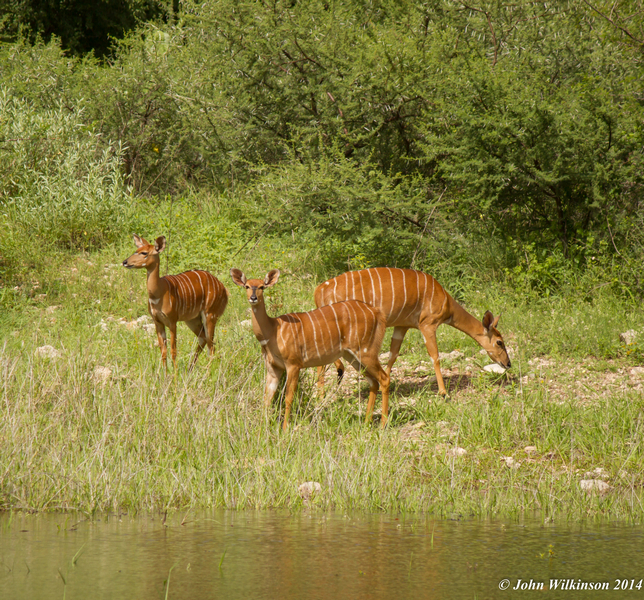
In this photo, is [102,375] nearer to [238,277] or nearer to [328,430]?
[238,277]

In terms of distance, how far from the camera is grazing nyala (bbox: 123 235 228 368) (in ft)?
24.9

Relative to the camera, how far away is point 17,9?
1977cm

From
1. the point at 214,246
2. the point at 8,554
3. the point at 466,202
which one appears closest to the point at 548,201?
the point at 466,202

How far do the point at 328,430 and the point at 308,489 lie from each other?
117cm

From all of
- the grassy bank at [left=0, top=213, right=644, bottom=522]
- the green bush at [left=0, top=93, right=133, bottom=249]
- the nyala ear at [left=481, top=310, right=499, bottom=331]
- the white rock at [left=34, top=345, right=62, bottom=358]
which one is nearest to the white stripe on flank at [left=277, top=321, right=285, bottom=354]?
the grassy bank at [left=0, top=213, right=644, bottom=522]

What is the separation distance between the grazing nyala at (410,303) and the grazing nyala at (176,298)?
1.17 metres

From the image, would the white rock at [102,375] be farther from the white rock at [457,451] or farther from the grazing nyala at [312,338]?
the white rock at [457,451]

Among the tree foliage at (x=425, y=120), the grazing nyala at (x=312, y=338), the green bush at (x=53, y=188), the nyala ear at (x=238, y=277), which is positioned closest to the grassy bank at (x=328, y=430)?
the grazing nyala at (x=312, y=338)

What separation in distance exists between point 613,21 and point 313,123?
178 inches

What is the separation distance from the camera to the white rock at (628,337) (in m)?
8.16

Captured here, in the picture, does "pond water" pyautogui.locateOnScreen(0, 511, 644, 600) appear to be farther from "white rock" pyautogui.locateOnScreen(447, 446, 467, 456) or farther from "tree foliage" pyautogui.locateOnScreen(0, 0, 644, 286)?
"tree foliage" pyautogui.locateOnScreen(0, 0, 644, 286)

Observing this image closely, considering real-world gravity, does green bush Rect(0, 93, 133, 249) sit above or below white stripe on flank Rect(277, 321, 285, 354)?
above

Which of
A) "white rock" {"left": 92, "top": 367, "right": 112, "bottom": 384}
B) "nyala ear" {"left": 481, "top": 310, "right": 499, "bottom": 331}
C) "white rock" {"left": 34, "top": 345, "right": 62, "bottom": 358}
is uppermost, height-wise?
"nyala ear" {"left": 481, "top": 310, "right": 499, "bottom": 331}

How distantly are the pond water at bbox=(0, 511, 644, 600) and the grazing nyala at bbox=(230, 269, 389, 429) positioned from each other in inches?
73.6
